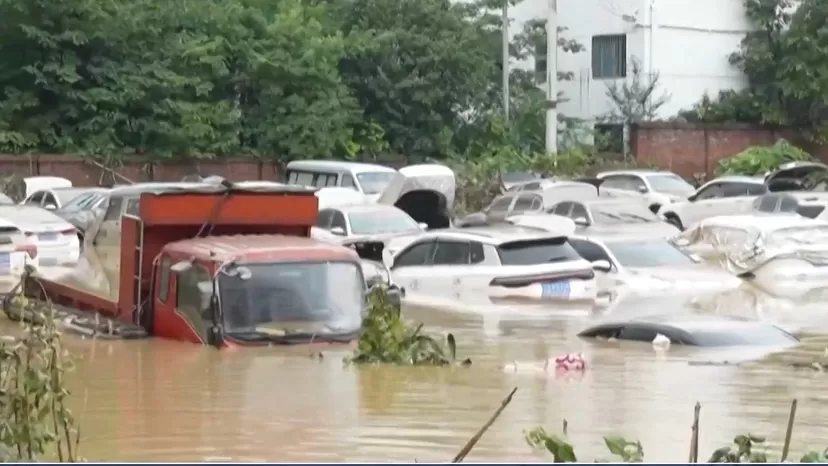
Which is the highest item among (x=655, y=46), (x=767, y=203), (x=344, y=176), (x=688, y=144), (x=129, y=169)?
(x=655, y=46)

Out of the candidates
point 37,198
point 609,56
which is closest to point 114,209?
point 37,198

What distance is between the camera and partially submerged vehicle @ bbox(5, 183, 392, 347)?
14539 mm

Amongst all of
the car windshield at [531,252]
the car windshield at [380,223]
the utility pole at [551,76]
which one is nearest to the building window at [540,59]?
the utility pole at [551,76]

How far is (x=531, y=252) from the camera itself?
65.8 ft

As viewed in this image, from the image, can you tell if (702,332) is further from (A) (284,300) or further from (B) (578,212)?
(B) (578,212)

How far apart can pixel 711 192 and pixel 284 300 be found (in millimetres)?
23099

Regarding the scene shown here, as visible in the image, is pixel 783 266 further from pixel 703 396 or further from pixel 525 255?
pixel 703 396

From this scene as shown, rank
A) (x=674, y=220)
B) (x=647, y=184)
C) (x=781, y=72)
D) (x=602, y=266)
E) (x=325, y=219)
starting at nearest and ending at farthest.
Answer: (x=602, y=266)
(x=325, y=219)
(x=674, y=220)
(x=647, y=184)
(x=781, y=72)

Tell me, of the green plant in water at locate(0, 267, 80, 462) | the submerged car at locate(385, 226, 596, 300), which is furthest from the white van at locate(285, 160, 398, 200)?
the green plant in water at locate(0, 267, 80, 462)

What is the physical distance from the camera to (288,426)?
11008mm

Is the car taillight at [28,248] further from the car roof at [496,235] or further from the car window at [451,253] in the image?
the car window at [451,253]

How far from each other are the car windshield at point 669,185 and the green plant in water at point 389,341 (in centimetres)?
2464

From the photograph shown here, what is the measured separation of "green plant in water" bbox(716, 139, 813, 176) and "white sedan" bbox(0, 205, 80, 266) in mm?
21187

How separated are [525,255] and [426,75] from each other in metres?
24.1
